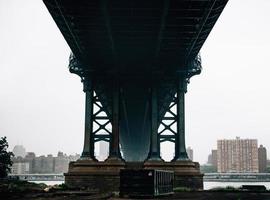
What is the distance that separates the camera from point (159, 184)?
25.9m

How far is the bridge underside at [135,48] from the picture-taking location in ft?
86.2

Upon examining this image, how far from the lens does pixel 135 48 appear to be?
33.9 m

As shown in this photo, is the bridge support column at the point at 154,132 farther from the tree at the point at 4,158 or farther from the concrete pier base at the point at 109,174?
the tree at the point at 4,158

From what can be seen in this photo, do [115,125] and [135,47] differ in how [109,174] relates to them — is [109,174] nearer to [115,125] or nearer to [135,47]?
[115,125]

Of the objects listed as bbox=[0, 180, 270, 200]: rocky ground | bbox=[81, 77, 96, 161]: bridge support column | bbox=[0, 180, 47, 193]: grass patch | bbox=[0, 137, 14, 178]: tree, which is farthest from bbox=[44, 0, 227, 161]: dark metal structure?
bbox=[0, 137, 14, 178]: tree

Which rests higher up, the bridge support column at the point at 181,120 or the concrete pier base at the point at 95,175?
the bridge support column at the point at 181,120

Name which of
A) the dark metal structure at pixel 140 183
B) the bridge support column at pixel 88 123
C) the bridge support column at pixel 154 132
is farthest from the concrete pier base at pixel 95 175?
the dark metal structure at pixel 140 183

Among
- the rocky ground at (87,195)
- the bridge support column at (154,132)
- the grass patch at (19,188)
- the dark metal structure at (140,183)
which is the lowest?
the grass patch at (19,188)

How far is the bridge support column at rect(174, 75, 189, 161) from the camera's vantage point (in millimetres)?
37250

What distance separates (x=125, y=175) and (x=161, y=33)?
34.8ft

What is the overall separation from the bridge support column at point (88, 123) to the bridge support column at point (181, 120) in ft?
24.3

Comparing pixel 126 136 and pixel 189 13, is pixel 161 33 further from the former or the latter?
pixel 126 136

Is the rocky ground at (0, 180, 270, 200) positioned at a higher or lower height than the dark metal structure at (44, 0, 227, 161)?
lower

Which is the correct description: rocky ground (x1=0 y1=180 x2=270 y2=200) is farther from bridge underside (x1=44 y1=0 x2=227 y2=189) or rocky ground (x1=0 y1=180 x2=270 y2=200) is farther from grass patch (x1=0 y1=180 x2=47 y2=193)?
bridge underside (x1=44 y1=0 x2=227 y2=189)
